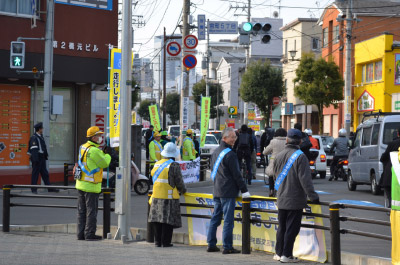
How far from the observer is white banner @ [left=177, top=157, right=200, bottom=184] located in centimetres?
2394

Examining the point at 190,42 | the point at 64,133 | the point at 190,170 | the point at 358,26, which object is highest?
the point at 358,26

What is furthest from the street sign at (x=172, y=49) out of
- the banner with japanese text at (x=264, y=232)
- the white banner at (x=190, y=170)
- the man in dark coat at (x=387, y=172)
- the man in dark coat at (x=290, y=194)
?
the man in dark coat at (x=290, y=194)

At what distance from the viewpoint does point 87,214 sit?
12.2 meters

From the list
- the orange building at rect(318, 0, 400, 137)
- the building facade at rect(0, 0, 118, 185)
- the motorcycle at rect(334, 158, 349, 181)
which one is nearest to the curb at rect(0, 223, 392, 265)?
the building facade at rect(0, 0, 118, 185)

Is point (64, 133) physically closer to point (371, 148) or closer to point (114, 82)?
point (114, 82)

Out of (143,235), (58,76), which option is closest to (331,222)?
(143,235)

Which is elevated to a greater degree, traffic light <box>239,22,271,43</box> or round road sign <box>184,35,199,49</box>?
traffic light <box>239,22,271,43</box>

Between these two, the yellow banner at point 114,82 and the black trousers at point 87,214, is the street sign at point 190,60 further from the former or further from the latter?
the black trousers at point 87,214

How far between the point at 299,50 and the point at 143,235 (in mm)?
52381

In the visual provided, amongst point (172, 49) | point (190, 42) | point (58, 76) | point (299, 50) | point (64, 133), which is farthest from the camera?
point (299, 50)

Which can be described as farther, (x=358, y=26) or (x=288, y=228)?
(x=358, y=26)

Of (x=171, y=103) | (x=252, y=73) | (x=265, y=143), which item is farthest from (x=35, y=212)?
(x=171, y=103)

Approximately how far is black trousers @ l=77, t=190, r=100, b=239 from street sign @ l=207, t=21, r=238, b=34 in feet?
65.7

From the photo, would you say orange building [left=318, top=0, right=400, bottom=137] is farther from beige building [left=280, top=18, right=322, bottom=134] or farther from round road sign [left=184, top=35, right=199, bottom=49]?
round road sign [left=184, top=35, right=199, bottom=49]
